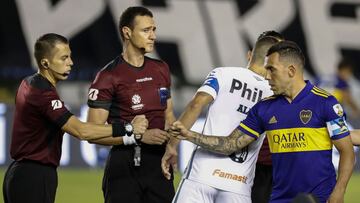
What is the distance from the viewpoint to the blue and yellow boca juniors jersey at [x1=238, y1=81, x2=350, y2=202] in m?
7.30

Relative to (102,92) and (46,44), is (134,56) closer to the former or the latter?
(102,92)

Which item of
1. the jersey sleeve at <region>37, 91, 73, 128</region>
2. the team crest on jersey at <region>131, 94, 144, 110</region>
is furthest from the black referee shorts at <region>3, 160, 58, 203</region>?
the team crest on jersey at <region>131, 94, 144, 110</region>

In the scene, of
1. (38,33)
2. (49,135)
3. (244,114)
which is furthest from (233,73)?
(38,33)

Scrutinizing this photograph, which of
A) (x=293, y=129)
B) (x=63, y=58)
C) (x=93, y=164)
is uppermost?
(x=63, y=58)

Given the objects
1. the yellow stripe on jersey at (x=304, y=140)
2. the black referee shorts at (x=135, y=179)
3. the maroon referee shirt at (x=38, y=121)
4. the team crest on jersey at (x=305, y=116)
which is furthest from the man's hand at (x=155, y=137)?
the team crest on jersey at (x=305, y=116)

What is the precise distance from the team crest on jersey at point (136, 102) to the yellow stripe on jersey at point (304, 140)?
1603mm

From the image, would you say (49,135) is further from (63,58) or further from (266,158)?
(266,158)

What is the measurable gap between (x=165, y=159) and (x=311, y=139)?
1.22m

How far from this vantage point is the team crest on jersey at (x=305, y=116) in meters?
7.35

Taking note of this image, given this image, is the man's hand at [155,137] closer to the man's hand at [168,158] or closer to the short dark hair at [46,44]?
the man's hand at [168,158]

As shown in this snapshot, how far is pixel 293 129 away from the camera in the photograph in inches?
292

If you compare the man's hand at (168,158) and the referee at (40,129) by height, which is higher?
the referee at (40,129)

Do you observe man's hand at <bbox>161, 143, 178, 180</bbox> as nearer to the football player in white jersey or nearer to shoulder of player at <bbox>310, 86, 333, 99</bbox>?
the football player in white jersey

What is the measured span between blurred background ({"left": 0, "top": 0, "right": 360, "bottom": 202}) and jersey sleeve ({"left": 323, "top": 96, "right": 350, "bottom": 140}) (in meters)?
13.3
